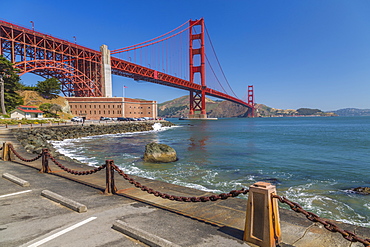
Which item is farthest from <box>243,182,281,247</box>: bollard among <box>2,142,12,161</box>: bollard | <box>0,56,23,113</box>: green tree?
<box>0,56,23,113</box>: green tree

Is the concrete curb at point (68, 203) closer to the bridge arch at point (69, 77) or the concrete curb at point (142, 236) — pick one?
the concrete curb at point (142, 236)

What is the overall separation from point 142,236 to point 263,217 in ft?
6.02

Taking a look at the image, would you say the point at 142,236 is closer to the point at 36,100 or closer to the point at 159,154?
the point at 159,154

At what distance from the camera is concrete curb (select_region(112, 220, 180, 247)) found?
3662 millimetres

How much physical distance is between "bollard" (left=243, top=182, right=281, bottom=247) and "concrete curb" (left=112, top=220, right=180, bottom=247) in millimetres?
1157

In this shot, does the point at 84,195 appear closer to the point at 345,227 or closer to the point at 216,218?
the point at 216,218

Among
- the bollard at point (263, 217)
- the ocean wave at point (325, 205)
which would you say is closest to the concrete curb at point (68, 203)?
the bollard at point (263, 217)

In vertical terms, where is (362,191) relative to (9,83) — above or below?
below

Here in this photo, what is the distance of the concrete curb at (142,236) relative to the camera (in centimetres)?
366

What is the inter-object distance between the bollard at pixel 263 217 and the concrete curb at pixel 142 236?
3.80ft

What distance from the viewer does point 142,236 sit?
3.92 m

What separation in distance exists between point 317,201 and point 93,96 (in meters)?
87.5

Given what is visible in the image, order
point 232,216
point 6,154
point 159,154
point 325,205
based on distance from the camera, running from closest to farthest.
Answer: point 232,216 < point 325,205 < point 6,154 < point 159,154

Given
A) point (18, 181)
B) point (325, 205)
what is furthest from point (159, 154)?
point (325, 205)
